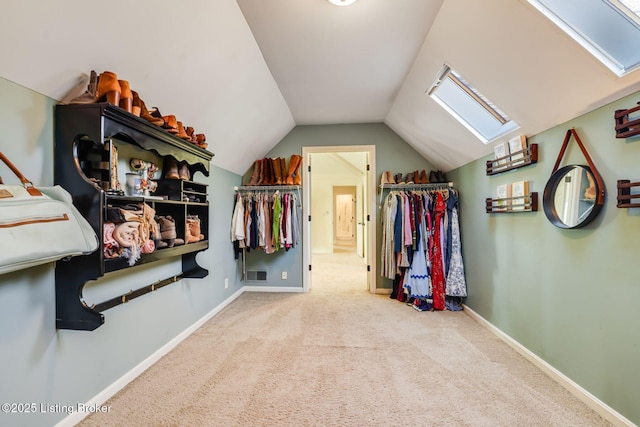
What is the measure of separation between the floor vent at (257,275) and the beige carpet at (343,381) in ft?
3.57

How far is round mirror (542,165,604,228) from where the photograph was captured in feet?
5.06

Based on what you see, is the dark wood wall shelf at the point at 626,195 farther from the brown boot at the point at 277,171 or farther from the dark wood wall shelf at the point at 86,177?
the brown boot at the point at 277,171

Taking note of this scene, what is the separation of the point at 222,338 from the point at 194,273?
652 millimetres

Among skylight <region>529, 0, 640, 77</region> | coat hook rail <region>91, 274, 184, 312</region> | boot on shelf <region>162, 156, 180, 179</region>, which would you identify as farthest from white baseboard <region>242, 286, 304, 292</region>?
skylight <region>529, 0, 640, 77</region>

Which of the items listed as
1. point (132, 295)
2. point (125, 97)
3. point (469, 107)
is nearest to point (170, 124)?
point (125, 97)

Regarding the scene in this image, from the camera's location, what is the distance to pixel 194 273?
240 cm

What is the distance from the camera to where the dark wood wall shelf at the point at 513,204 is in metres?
2.02

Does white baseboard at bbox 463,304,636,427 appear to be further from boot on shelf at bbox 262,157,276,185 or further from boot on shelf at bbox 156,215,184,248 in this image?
boot on shelf at bbox 262,157,276,185

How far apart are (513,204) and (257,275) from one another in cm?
321

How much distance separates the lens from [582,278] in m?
1.63

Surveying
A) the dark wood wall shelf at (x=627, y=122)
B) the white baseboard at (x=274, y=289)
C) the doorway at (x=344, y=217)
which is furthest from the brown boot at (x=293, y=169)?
the doorway at (x=344, y=217)

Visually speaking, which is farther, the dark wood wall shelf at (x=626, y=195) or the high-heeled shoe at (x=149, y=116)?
the high-heeled shoe at (x=149, y=116)

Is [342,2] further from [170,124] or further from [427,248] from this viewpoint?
[427,248]

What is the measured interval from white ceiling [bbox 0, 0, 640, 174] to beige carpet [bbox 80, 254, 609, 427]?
179 cm
